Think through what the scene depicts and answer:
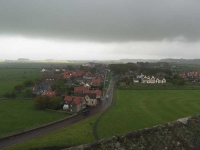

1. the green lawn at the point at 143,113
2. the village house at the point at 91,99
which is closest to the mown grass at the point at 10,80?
the village house at the point at 91,99

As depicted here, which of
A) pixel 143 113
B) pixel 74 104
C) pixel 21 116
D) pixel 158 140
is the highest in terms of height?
pixel 158 140

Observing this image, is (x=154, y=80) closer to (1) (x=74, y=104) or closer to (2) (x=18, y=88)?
(1) (x=74, y=104)

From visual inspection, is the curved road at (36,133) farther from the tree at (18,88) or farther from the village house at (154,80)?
the village house at (154,80)

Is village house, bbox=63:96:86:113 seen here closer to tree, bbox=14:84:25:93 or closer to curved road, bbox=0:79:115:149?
curved road, bbox=0:79:115:149

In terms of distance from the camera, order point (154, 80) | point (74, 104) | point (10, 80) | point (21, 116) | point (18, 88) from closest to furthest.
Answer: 1. point (21, 116)
2. point (74, 104)
3. point (18, 88)
4. point (154, 80)
5. point (10, 80)

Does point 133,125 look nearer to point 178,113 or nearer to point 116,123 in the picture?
point 116,123

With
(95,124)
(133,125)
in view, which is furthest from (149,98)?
(95,124)

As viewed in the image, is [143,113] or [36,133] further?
[143,113]

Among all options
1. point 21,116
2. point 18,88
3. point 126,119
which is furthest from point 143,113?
point 18,88
